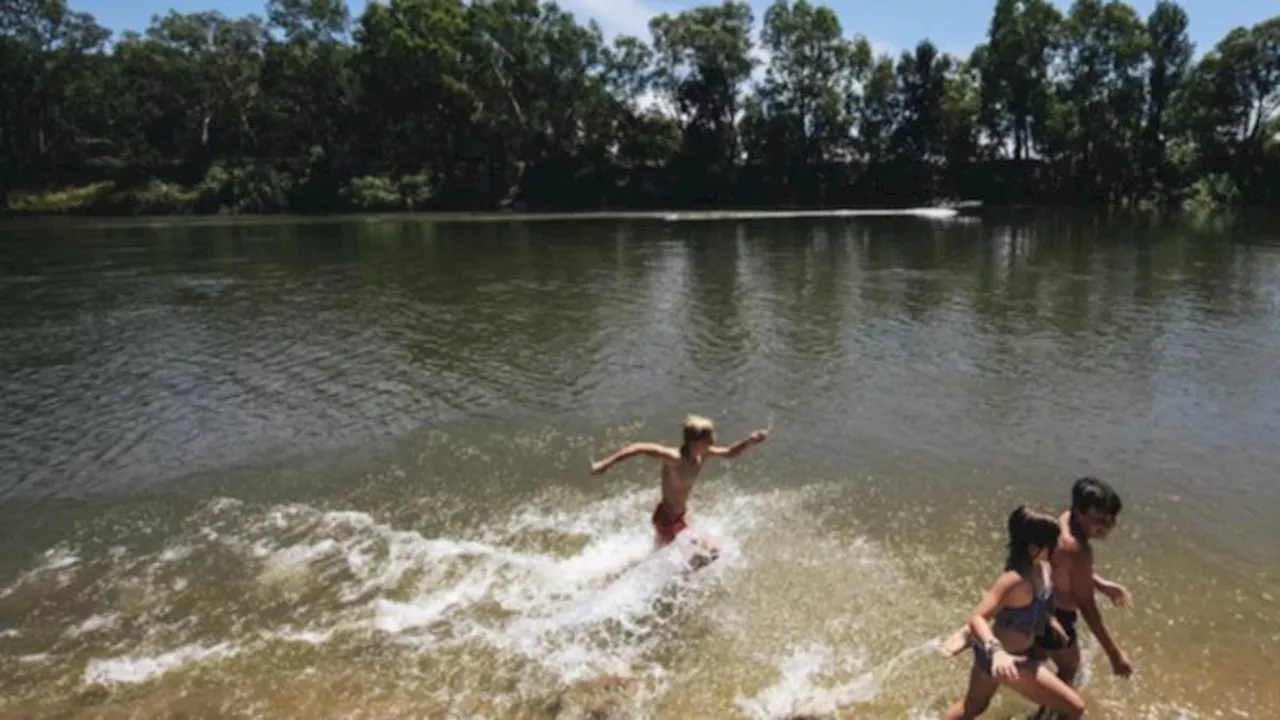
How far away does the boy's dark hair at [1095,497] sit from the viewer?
229 inches

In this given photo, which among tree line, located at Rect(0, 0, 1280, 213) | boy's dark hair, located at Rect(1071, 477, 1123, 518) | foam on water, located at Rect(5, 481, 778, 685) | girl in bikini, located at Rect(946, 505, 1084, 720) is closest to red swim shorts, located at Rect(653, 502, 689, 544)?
foam on water, located at Rect(5, 481, 778, 685)

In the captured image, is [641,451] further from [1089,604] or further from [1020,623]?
[1089,604]

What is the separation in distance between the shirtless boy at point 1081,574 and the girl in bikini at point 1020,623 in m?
0.28

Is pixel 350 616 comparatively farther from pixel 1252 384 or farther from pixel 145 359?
pixel 1252 384

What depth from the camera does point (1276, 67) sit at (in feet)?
241

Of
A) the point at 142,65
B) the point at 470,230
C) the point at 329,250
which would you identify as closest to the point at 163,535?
the point at 329,250

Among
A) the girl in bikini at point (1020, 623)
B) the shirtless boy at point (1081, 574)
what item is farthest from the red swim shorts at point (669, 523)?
the shirtless boy at point (1081, 574)

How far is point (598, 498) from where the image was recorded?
11.0m

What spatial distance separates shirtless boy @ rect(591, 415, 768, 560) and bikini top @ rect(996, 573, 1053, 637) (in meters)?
3.31

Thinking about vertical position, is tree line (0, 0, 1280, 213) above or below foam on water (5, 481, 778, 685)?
above

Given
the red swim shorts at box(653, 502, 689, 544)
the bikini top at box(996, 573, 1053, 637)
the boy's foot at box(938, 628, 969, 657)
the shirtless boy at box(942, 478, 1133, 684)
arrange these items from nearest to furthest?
the boy's foot at box(938, 628, 969, 657) < the bikini top at box(996, 573, 1053, 637) < the shirtless boy at box(942, 478, 1133, 684) < the red swim shorts at box(653, 502, 689, 544)

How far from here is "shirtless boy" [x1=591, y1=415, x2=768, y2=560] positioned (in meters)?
8.58

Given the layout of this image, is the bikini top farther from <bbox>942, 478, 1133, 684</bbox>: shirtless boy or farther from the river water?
the river water

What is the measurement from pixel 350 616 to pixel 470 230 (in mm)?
48151
